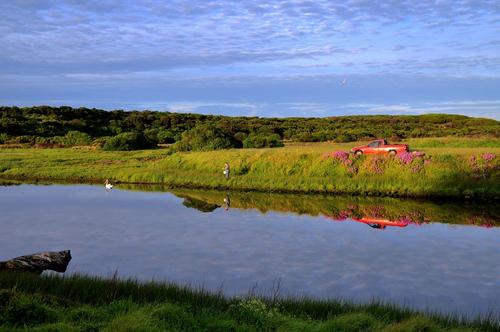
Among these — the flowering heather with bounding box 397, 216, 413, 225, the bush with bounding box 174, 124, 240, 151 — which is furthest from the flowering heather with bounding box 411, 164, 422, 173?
the bush with bounding box 174, 124, 240, 151

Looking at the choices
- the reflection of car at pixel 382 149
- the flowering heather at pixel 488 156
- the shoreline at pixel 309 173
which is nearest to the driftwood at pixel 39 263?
the shoreline at pixel 309 173

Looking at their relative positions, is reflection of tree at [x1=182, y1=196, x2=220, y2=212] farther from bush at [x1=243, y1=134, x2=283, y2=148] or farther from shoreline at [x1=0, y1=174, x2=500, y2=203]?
bush at [x1=243, y1=134, x2=283, y2=148]

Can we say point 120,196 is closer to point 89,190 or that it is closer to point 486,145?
point 89,190

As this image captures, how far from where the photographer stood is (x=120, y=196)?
44.0 metres

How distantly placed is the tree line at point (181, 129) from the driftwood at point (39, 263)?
47596 millimetres

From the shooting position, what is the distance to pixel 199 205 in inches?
1548

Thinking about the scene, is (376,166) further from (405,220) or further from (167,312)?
(167,312)

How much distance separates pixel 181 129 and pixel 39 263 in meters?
105

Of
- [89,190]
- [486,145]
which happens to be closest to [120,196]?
[89,190]

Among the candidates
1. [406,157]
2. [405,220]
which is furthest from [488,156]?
[405,220]

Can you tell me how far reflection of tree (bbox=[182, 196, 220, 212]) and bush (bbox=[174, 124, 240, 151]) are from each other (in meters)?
26.2

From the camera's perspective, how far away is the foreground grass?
11.1 meters

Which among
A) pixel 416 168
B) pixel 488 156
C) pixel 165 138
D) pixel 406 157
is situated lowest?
pixel 416 168

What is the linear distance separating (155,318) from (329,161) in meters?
39.2
